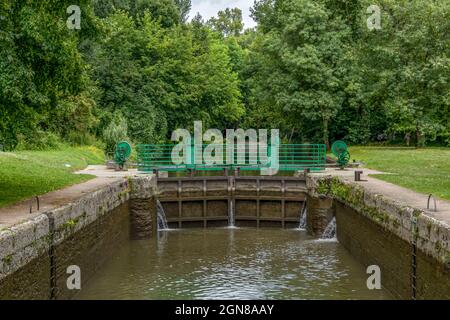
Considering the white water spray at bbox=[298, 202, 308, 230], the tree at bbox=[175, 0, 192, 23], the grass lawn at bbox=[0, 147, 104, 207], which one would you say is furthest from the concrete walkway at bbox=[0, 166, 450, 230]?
the tree at bbox=[175, 0, 192, 23]

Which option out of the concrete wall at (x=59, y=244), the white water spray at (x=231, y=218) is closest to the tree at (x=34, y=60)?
the concrete wall at (x=59, y=244)

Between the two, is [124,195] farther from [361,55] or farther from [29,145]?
[361,55]

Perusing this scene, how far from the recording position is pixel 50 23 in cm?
1302

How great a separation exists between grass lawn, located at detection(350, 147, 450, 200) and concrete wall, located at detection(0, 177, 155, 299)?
8.41m

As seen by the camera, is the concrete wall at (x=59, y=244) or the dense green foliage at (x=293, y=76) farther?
the dense green foliage at (x=293, y=76)

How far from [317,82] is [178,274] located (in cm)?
2177

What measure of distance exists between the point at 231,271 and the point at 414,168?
38.3ft

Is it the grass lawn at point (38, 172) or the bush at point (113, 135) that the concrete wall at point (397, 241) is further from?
the bush at point (113, 135)

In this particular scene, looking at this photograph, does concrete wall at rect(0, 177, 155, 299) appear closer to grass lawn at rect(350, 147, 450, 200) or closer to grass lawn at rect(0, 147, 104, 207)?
grass lawn at rect(0, 147, 104, 207)

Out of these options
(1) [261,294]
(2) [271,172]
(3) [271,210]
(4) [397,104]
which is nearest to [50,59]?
(1) [261,294]

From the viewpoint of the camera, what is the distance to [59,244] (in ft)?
38.8

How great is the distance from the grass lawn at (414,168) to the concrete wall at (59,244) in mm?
8411

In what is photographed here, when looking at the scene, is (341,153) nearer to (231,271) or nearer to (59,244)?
(231,271)

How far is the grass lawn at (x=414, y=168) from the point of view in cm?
1670
